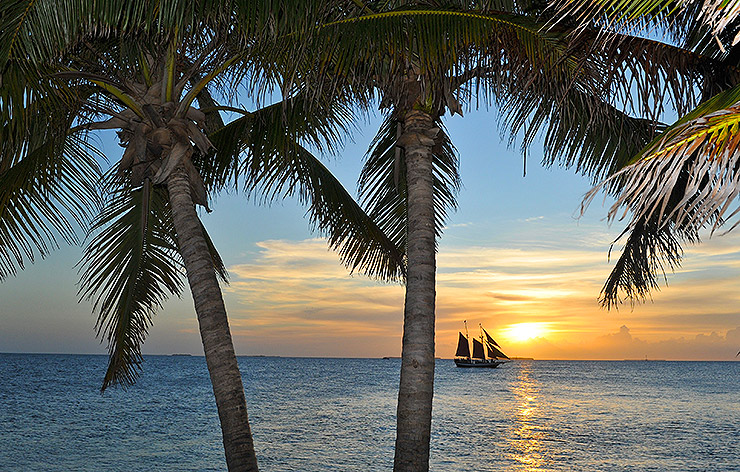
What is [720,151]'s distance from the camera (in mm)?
2811

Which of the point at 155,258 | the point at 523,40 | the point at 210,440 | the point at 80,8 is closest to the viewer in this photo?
the point at 80,8

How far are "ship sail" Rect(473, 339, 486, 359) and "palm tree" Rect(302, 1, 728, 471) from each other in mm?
82288

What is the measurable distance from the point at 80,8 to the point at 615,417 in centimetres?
3527

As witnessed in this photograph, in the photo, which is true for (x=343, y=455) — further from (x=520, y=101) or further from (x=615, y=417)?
(x=615, y=417)

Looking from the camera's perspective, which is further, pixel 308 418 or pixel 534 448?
pixel 308 418

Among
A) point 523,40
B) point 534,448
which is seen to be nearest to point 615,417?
point 534,448

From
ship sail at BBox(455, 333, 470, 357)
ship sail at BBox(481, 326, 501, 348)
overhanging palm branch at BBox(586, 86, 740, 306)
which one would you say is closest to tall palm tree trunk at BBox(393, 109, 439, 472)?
overhanging palm branch at BBox(586, 86, 740, 306)

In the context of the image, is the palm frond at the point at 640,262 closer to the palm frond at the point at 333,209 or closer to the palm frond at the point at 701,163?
the palm frond at the point at 333,209

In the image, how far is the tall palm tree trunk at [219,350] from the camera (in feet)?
21.3

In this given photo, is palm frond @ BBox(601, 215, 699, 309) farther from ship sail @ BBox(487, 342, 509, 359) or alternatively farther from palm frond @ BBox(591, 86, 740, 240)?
ship sail @ BBox(487, 342, 509, 359)

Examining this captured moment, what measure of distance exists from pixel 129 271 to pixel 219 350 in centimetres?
306

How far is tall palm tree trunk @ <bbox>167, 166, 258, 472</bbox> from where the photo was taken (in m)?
6.49

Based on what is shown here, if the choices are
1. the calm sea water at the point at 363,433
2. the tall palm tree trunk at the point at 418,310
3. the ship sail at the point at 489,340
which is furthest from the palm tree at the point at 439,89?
the ship sail at the point at 489,340

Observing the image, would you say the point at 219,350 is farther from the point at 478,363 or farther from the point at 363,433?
the point at 478,363
